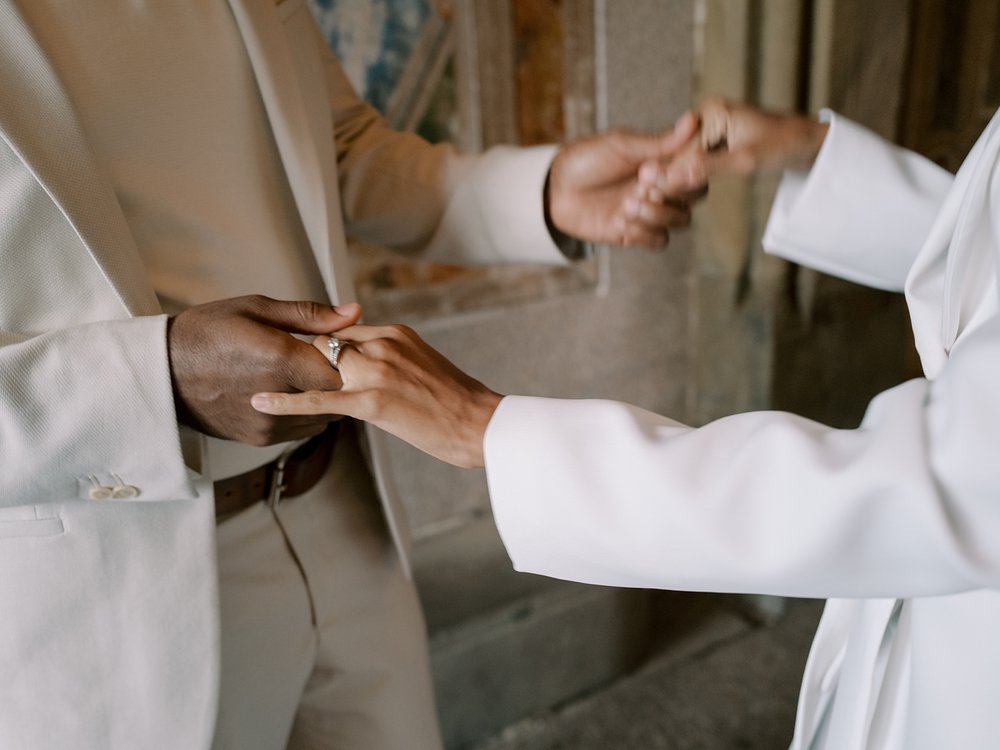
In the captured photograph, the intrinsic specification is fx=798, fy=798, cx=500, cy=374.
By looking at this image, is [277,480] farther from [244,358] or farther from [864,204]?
[864,204]

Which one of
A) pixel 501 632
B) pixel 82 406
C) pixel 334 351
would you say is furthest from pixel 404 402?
pixel 501 632

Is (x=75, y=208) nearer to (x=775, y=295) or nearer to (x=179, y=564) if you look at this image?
(x=179, y=564)

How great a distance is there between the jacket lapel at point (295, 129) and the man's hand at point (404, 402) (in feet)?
0.84

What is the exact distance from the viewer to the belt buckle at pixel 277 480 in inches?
38.7

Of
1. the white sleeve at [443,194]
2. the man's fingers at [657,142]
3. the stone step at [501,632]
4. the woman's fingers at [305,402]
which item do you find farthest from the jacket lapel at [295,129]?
the stone step at [501,632]

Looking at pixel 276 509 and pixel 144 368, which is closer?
pixel 144 368

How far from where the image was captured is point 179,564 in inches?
32.5

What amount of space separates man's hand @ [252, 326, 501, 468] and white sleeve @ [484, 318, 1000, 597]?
4 cm

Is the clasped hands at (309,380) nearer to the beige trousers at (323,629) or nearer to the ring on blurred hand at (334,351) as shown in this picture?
the ring on blurred hand at (334,351)

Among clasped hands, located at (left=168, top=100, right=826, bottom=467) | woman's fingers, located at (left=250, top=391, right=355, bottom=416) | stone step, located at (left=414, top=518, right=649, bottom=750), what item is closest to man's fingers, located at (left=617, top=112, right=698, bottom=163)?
clasped hands, located at (left=168, top=100, right=826, bottom=467)

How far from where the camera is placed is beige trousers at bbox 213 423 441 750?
0.97 meters

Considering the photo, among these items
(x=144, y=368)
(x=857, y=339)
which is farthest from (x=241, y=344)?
(x=857, y=339)

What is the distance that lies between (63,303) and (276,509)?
37 centimetres

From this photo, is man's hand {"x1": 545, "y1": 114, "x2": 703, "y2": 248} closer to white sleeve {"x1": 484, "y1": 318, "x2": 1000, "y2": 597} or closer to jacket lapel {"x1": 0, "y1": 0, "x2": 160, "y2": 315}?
white sleeve {"x1": 484, "y1": 318, "x2": 1000, "y2": 597}
